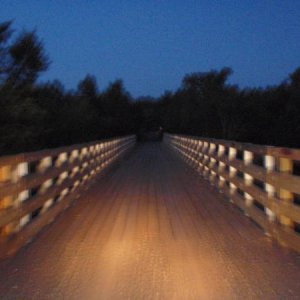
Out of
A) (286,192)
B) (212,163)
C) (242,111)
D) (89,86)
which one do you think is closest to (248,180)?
(286,192)

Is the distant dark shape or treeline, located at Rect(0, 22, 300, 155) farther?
the distant dark shape

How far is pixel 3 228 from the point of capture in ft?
25.0

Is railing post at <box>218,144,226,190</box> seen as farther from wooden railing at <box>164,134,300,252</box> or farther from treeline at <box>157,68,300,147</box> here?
treeline at <box>157,68,300,147</box>

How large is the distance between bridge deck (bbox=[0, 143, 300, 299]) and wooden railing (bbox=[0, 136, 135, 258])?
0.22 metres

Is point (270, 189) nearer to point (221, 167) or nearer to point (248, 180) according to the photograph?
point (248, 180)

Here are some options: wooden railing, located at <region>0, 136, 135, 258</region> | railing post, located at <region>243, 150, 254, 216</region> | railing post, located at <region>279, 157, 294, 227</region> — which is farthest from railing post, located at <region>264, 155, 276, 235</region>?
wooden railing, located at <region>0, 136, 135, 258</region>

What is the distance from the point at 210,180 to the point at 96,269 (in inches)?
398

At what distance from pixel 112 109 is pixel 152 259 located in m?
65.5

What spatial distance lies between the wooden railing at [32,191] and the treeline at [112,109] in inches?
359

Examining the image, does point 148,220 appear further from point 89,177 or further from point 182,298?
point 89,177

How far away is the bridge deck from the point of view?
577cm

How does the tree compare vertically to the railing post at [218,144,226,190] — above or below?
above

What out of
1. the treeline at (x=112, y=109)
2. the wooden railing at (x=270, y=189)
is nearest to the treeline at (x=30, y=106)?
the treeline at (x=112, y=109)

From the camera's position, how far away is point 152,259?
7.01 metres
